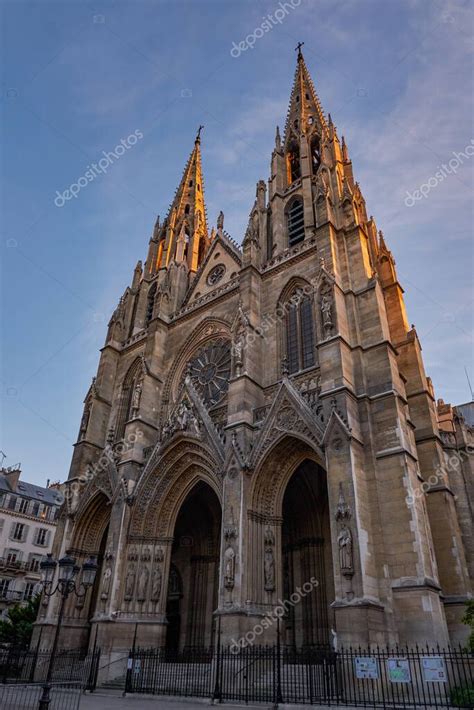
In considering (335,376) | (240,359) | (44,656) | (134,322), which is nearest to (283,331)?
(240,359)

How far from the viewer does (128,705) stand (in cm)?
1039

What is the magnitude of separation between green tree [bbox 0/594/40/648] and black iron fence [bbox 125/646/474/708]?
434 inches

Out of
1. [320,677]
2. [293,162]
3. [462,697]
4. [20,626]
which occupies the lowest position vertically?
[462,697]

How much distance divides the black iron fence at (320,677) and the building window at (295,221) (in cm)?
1626

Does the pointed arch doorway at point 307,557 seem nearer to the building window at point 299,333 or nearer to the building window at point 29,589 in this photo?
the building window at point 299,333

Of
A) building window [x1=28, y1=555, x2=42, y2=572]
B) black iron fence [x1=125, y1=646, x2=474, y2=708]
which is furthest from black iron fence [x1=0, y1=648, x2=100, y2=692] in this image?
building window [x1=28, y1=555, x2=42, y2=572]

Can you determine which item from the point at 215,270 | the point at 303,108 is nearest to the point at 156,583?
the point at 215,270

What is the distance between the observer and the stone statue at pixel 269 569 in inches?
548

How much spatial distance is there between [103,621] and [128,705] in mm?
5900

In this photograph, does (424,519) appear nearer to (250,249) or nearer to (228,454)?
(228,454)

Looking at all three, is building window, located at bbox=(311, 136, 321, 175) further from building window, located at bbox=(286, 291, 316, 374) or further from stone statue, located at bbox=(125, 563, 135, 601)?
stone statue, located at bbox=(125, 563, 135, 601)

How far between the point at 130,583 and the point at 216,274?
1497 centimetres

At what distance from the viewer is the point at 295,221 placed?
930 inches

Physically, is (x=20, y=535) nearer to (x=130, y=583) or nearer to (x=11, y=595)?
(x=11, y=595)
